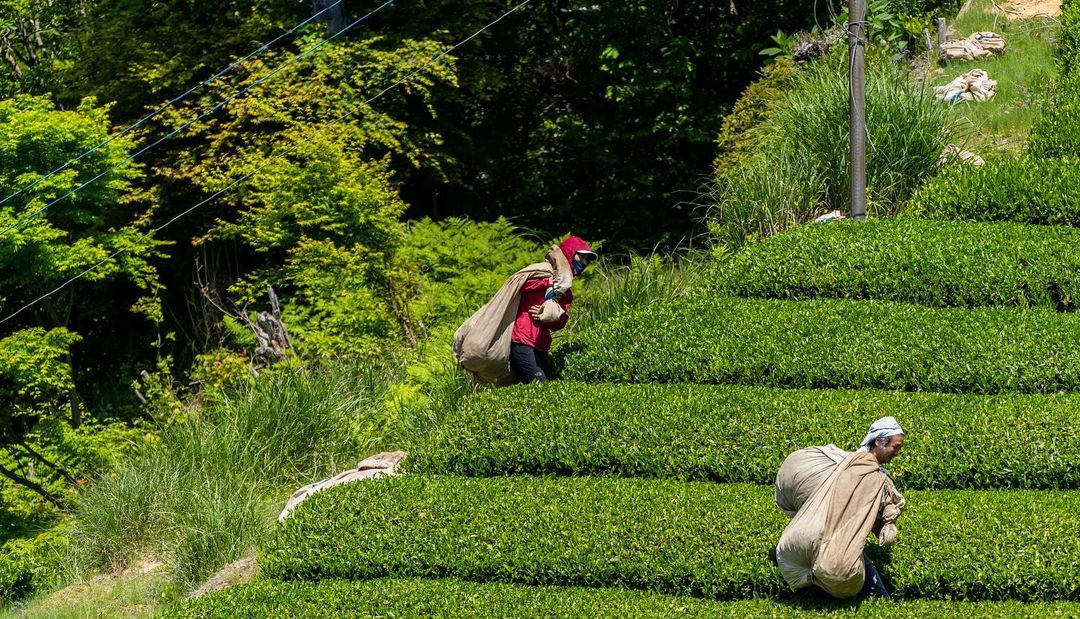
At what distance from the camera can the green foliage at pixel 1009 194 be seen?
14219mm

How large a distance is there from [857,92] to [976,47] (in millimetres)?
5266

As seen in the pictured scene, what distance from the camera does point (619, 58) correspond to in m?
21.3

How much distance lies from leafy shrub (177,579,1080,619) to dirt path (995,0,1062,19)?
13770 millimetres

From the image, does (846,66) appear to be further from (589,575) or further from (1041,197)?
(589,575)

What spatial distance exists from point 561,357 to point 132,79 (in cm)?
1035

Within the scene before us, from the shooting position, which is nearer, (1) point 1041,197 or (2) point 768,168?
(1) point 1041,197

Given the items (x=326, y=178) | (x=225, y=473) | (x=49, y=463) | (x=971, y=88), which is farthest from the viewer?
(x=971, y=88)

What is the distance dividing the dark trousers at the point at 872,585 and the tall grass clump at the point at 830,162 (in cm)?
714

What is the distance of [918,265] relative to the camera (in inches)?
521

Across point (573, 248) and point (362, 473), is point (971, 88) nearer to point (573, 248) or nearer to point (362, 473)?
point (573, 248)

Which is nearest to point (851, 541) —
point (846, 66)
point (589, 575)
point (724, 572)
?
point (724, 572)

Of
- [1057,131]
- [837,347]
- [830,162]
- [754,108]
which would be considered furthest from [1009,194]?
[754,108]

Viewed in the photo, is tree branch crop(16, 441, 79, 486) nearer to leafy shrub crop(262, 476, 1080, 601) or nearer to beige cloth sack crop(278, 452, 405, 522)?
beige cloth sack crop(278, 452, 405, 522)

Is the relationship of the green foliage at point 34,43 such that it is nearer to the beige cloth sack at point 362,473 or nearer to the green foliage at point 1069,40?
the beige cloth sack at point 362,473
